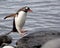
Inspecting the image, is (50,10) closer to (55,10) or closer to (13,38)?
(55,10)

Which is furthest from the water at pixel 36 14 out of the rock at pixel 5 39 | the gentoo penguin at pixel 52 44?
the gentoo penguin at pixel 52 44

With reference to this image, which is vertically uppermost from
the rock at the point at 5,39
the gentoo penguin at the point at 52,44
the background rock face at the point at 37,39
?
the gentoo penguin at the point at 52,44

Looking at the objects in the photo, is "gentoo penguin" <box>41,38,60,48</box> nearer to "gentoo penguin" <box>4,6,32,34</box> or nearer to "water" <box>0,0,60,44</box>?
"gentoo penguin" <box>4,6,32,34</box>

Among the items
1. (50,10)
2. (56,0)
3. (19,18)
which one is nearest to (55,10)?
(50,10)

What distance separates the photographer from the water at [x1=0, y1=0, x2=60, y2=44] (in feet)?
37.4

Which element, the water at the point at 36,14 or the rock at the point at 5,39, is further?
the water at the point at 36,14

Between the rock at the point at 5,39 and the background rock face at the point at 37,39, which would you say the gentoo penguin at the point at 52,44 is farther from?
the rock at the point at 5,39

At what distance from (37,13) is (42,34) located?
4.41m

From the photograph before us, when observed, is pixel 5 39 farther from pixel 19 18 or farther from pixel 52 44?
pixel 52 44

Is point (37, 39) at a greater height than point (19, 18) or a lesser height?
lesser

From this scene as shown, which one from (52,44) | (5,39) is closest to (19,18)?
(5,39)

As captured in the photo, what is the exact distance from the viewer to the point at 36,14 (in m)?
13.2

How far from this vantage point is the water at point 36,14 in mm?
11414

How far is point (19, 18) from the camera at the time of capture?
10.1 metres
